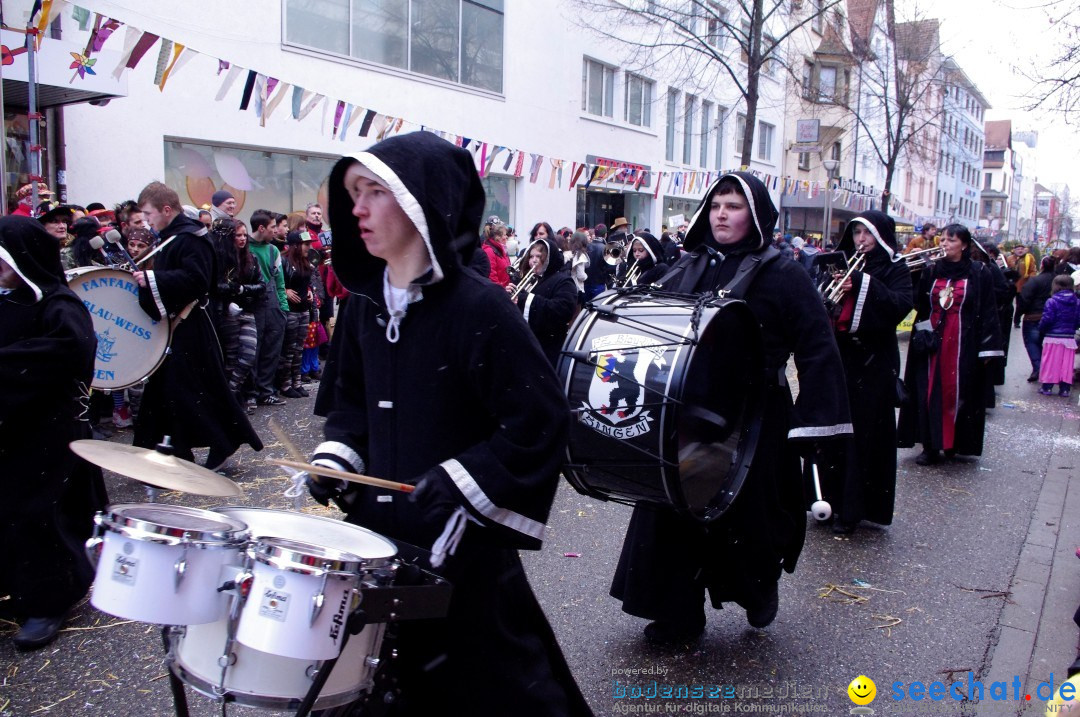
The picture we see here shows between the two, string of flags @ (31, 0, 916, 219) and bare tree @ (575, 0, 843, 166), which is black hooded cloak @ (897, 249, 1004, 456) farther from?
bare tree @ (575, 0, 843, 166)

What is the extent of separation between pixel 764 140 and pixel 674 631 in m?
31.7

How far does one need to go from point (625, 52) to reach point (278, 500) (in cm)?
1969

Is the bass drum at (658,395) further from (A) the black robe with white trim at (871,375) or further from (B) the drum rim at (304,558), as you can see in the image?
(A) the black robe with white trim at (871,375)

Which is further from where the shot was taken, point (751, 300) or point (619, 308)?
point (751, 300)

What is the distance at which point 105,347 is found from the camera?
5.73 m

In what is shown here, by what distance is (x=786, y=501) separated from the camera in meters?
3.87

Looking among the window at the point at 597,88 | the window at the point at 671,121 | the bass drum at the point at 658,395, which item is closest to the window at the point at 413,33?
the window at the point at 597,88

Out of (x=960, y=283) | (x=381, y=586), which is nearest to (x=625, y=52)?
(x=960, y=283)

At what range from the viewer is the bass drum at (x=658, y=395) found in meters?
3.02

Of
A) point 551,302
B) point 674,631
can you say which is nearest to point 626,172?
point 551,302

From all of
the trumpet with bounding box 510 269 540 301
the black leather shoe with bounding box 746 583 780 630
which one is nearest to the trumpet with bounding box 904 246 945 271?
the trumpet with bounding box 510 269 540 301

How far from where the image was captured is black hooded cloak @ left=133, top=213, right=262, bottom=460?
5750 mm

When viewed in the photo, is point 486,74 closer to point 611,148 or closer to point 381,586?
point 611,148

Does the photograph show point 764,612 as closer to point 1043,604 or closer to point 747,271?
point 747,271
